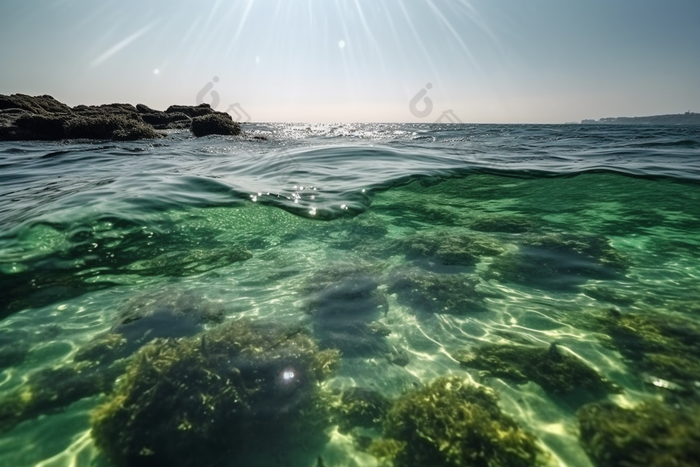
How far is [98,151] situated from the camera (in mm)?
15938

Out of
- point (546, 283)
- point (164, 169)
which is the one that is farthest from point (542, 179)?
point (164, 169)

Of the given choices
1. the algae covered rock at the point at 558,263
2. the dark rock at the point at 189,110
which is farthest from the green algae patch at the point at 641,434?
the dark rock at the point at 189,110

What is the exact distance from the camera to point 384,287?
483cm

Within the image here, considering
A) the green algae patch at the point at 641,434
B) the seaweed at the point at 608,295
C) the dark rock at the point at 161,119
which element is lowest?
the seaweed at the point at 608,295

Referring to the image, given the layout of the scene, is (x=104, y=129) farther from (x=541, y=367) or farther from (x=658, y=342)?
(x=658, y=342)

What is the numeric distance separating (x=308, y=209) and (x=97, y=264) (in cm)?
416

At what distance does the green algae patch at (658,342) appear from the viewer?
2.91 meters

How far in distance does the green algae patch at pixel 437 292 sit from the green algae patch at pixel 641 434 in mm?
1801

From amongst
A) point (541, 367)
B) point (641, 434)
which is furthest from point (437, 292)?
point (641, 434)

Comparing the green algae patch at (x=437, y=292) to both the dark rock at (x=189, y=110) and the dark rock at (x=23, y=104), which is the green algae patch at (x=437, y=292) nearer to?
the dark rock at (x=23, y=104)

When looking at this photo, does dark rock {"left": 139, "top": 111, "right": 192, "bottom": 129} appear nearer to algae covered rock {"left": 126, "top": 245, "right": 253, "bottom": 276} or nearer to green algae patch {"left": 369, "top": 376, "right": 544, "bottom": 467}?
algae covered rock {"left": 126, "top": 245, "right": 253, "bottom": 276}

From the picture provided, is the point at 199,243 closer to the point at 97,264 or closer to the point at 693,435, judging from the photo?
the point at 97,264

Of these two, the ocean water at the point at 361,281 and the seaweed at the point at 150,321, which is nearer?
the ocean water at the point at 361,281

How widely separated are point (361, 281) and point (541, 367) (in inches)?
99.3
